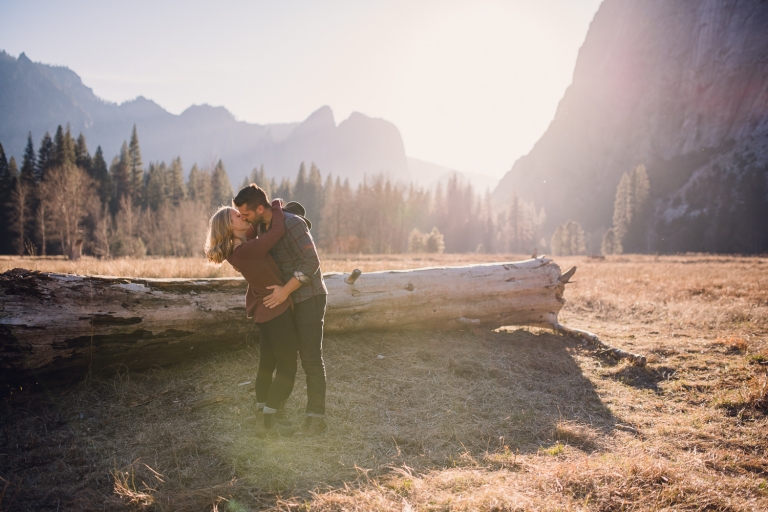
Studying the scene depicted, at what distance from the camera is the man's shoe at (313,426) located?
12.3 feet

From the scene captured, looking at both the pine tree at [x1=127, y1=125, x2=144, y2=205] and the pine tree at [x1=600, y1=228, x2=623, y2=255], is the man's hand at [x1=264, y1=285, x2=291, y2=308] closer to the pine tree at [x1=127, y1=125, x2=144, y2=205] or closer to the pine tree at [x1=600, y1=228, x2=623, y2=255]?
the pine tree at [x1=127, y1=125, x2=144, y2=205]

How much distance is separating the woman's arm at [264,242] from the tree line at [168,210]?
91.2 ft

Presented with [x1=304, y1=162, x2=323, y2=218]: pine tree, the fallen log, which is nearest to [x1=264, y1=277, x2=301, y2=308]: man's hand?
Result: the fallen log

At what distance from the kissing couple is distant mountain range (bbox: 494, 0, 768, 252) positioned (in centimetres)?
7199

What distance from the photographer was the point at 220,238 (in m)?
3.42

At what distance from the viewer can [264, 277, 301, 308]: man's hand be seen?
340 cm

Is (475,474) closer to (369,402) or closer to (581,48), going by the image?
(369,402)

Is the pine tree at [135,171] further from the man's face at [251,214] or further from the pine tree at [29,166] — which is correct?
the man's face at [251,214]

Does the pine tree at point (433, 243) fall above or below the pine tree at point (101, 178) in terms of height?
below

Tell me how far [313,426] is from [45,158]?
64777 millimetres

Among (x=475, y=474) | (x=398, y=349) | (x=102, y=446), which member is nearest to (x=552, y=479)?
(x=475, y=474)

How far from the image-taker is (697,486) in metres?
2.76

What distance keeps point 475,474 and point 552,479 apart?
605mm

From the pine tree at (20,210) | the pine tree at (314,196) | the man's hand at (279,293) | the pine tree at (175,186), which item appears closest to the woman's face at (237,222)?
the man's hand at (279,293)
